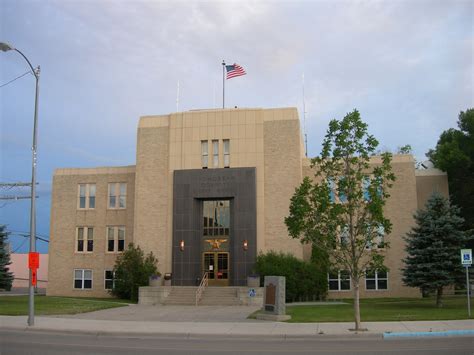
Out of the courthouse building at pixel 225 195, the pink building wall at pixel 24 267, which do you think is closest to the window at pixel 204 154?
the courthouse building at pixel 225 195

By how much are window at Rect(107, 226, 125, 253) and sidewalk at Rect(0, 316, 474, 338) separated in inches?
826

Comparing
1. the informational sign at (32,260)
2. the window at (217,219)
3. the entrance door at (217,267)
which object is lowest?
the entrance door at (217,267)

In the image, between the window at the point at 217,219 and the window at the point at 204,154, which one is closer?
the window at the point at 217,219

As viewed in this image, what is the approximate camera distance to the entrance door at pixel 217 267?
129 ft

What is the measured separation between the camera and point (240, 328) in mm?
20312

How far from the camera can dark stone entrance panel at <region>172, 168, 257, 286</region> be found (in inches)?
1531

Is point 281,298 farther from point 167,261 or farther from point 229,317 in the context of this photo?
point 167,261

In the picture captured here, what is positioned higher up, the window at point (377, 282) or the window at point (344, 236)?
the window at point (344, 236)

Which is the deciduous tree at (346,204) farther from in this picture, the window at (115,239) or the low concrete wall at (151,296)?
the window at (115,239)

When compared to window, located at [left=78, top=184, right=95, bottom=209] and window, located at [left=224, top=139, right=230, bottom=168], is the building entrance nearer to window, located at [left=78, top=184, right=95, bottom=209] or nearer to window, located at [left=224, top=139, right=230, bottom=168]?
window, located at [left=224, top=139, right=230, bottom=168]

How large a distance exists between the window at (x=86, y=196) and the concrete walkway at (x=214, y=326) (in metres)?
20.6

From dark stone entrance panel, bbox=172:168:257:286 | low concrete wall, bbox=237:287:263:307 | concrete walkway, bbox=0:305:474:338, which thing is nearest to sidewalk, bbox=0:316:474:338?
concrete walkway, bbox=0:305:474:338

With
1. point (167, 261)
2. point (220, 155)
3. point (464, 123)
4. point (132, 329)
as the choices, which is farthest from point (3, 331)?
point (464, 123)

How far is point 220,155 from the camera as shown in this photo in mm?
41000
